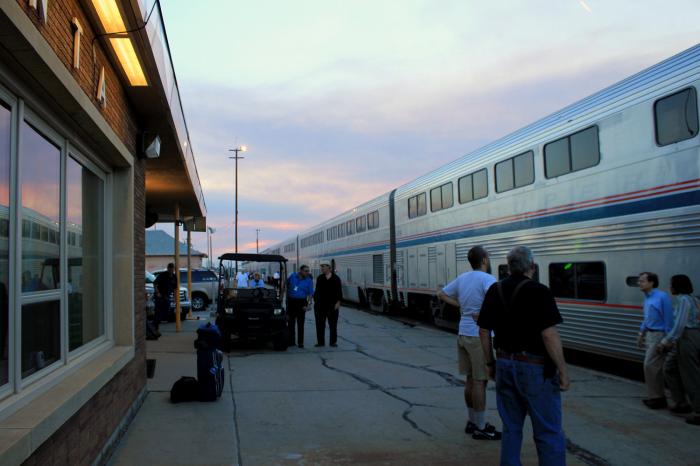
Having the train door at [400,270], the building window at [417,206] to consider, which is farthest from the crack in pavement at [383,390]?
the train door at [400,270]

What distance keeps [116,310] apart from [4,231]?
10.1ft

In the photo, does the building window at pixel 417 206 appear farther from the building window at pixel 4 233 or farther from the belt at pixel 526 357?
the building window at pixel 4 233

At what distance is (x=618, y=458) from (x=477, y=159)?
8.89m

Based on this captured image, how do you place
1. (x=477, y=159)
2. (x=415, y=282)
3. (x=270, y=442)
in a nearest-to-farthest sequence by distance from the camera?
1. (x=270, y=442)
2. (x=477, y=159)
3. (x=415, y=282)

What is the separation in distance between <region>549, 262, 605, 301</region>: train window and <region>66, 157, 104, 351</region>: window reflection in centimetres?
684

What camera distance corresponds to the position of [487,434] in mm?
5871

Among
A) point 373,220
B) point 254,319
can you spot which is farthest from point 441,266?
point 373,220

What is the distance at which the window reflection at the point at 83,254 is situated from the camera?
4.94m

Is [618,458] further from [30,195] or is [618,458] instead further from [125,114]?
[125,114]

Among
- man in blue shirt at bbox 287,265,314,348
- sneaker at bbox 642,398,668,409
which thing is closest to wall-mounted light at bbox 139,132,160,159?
man in blue shirt at bbox 287,265,314,348

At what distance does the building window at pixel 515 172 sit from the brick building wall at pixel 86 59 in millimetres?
7096

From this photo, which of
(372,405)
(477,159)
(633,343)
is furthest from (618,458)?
(477,159)

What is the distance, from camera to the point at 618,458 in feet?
17.6

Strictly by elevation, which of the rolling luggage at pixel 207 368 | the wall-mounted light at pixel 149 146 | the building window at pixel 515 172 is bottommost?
the rolling luggage at pixel 207 368
